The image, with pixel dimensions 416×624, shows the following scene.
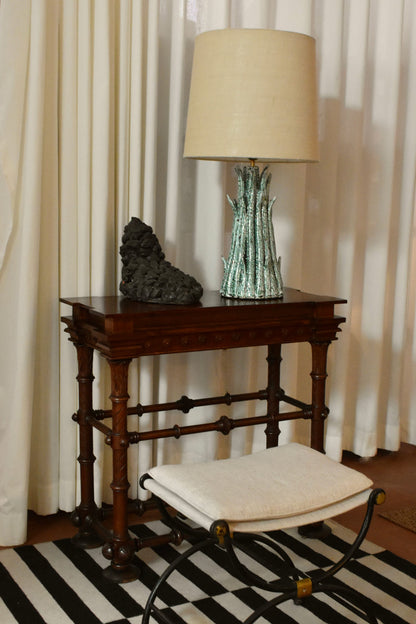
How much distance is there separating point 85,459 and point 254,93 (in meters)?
1.21

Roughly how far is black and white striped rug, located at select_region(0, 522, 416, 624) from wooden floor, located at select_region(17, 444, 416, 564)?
71 mm

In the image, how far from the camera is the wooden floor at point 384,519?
2.42 meters

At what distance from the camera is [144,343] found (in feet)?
6.77

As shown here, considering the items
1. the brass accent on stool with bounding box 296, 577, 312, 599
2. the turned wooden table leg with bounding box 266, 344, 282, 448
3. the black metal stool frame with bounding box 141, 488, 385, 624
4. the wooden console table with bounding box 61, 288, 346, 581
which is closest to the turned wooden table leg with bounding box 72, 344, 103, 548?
the wooden console table with bounding box 61, 288, 346, 581

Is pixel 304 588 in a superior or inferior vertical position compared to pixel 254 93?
inferior

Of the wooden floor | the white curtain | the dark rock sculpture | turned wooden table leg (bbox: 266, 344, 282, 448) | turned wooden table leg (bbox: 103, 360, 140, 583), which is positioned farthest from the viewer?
turned wooden table leg (bbox: 266, 344, 282, 448)

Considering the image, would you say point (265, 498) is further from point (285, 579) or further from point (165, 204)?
point (165, 204)

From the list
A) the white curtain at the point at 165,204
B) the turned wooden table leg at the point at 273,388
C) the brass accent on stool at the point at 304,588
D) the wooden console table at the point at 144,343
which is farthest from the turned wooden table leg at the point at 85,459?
the brass accent on stool at the point at 304,588

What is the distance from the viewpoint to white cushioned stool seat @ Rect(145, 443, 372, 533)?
1646 mm

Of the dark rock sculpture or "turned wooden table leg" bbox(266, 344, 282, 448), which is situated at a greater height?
the dark rock sculpture

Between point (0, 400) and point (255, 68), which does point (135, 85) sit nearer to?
point (255, 68)

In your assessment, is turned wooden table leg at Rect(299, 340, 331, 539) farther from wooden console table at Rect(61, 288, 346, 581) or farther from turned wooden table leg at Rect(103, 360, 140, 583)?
turned wooden table leg at Rect(103, 360, 140, 583)

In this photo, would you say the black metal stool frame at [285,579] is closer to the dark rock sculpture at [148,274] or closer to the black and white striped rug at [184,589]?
the black and white striped rug at [184,589]

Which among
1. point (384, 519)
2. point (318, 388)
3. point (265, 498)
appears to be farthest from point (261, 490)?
point (384, 519)
